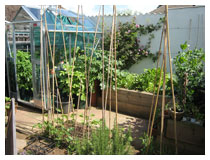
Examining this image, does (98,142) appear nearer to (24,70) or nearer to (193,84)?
(193,84)

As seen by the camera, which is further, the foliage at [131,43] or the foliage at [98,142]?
the foliage at [131,43]

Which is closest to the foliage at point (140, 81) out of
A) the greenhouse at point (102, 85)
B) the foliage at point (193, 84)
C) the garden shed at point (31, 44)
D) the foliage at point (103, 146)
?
the greenhouse at point (102, 85)

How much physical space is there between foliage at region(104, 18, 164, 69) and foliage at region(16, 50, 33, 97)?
220 centimetres

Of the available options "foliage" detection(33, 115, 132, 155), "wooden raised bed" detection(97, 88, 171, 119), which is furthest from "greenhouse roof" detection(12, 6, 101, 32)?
"foliage" detection(33, 115, 132, 155)

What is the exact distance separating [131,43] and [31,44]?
272 centimetres

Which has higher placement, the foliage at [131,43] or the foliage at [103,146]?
the foliage at [131,43]

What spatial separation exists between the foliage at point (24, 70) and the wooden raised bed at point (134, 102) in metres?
2.11

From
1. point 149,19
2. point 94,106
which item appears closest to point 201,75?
point 94,106

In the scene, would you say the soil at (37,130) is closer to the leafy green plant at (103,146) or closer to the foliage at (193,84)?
the leafy green plant at (103,146)

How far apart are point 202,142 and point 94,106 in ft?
9.31

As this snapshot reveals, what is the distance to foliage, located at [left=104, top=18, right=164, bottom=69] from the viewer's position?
5609 mm

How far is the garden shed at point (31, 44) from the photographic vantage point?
4.21m

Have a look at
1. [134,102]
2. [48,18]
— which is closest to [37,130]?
[134,102]

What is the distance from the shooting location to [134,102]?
4.38 meters
